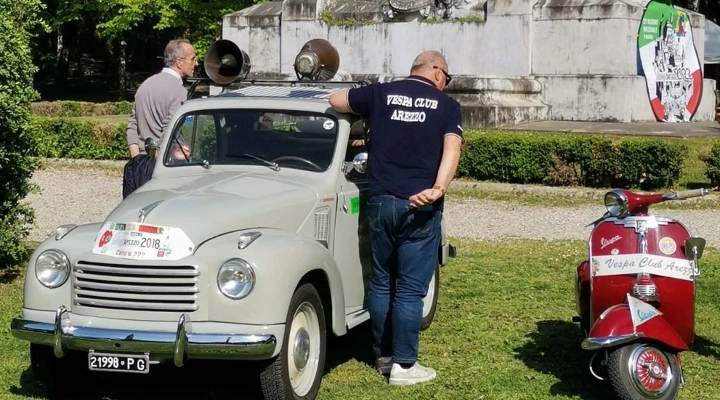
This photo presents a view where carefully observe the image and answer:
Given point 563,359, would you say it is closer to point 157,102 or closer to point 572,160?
point 157,102

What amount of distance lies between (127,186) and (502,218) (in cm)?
684

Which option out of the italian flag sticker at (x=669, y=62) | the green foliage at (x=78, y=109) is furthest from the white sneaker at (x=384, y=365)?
the green foliage at (x=78, y=109)

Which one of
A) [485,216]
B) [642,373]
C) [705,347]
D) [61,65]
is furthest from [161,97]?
[61,65]

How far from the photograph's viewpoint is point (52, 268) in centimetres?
579

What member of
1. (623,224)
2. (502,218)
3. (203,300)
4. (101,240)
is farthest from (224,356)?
(502,218)

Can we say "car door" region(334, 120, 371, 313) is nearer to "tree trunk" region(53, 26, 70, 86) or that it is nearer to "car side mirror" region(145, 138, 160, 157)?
"car side mirror" region(145, 138, 160, 157)

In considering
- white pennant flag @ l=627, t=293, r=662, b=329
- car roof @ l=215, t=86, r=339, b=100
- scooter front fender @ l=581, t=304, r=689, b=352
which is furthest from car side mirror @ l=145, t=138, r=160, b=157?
white pennant flag @ l=627, t=293, r=662, b=329

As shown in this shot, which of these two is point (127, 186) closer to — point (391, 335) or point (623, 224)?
point (391, 335)

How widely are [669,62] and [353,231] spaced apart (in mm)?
17914

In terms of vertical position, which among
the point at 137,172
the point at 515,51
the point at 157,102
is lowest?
the point at 137,172

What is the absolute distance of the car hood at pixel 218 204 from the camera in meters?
5.71

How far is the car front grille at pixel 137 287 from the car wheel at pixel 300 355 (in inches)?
22.2

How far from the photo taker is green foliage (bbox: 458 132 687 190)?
1566 cm

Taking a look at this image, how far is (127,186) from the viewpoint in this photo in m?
8.13
